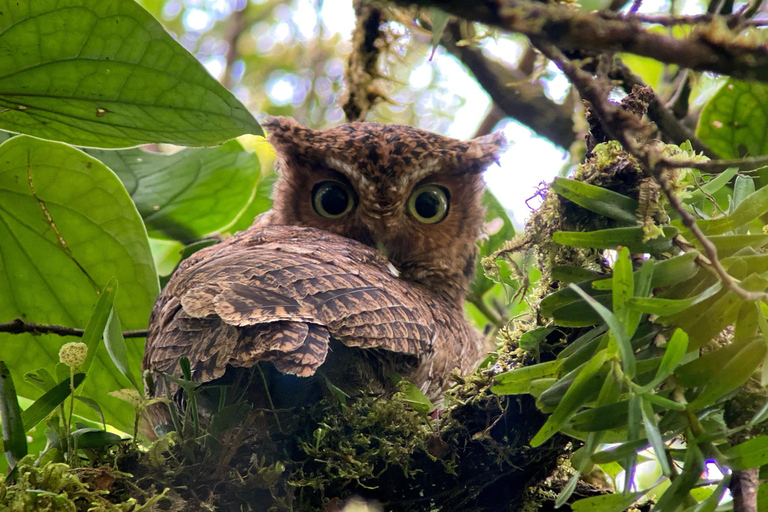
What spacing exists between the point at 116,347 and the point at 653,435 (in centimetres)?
87

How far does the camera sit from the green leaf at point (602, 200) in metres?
0.91

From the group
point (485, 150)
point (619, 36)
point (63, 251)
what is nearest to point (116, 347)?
point (63, 251)

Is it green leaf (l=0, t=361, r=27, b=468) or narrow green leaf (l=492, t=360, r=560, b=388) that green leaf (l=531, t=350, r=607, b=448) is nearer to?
narrow green leaf (l=492, t=360, r=560, b=388)

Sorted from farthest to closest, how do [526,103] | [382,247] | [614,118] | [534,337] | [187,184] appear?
[526,103] < [382,247] < [187,184] < [534,337] < [614,118]

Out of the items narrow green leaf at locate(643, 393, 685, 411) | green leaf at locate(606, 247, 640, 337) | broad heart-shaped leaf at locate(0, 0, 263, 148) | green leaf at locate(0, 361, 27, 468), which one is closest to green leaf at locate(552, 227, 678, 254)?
green leaf at locate(606, 247, 640, 337)

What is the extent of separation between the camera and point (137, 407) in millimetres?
1045

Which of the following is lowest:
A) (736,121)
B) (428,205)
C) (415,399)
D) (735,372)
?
(415,399)

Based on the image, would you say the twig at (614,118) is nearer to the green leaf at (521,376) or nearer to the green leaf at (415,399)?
the green leaf at (521,376)

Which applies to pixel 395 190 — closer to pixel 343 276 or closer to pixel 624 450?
pixel 343 276

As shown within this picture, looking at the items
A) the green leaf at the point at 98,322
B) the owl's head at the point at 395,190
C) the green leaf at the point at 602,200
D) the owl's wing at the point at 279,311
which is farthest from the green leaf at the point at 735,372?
the owl's head at the point at 395,190

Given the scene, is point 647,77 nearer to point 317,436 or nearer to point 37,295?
point 317,436

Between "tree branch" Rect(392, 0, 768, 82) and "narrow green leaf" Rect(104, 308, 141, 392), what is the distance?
0.84m

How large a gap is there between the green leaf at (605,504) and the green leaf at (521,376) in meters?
0.16

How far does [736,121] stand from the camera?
5.13 ft
